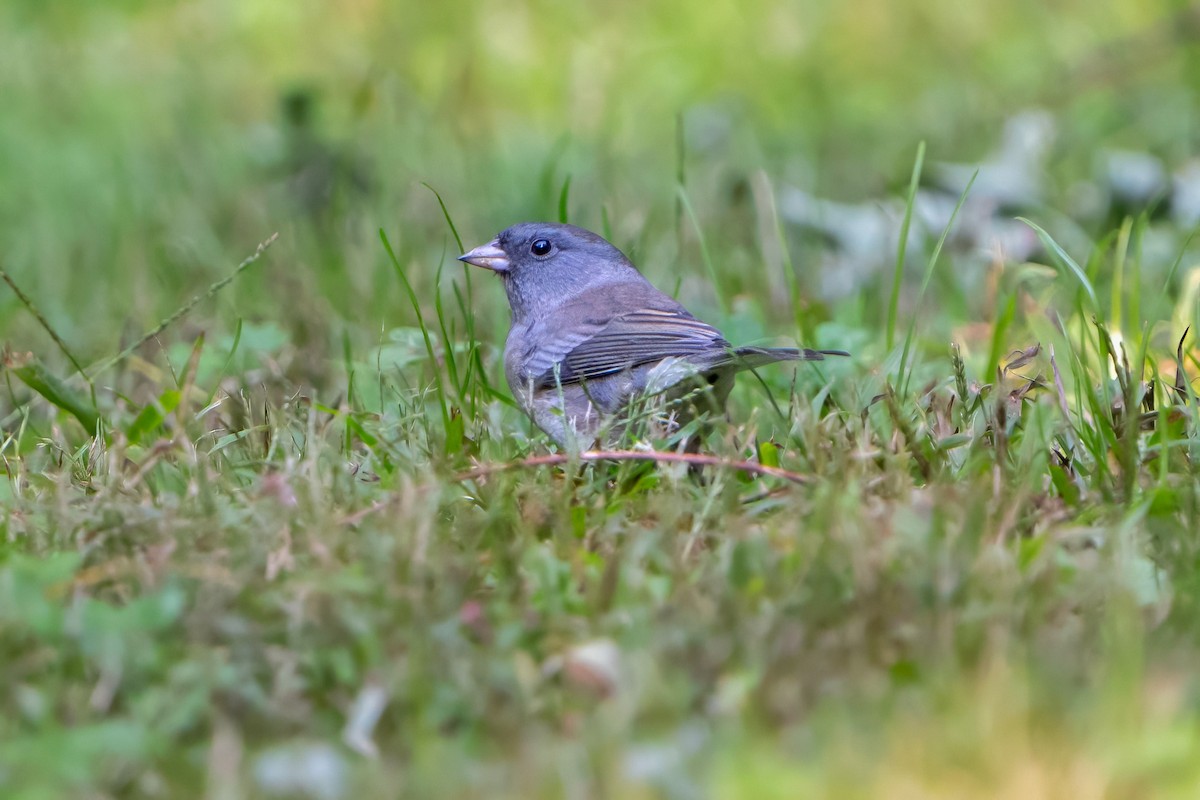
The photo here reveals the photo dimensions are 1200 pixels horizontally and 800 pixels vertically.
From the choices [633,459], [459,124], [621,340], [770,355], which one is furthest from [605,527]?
[459,124]

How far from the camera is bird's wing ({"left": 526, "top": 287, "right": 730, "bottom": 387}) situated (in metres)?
3.29

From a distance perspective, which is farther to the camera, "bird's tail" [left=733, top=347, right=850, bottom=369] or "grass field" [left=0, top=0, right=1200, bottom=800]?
"bird's tail" [left=733, top=347, right=850, bottom=369]

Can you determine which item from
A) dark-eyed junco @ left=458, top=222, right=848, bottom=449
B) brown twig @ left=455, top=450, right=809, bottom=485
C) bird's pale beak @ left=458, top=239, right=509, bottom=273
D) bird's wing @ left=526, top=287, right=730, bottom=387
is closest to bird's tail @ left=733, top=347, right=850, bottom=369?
dark-eyed junco @ left=458, top=222, right=848, bottom=449

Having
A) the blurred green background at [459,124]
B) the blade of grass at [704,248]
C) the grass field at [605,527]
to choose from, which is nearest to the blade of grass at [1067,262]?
the grass field at [605,527]

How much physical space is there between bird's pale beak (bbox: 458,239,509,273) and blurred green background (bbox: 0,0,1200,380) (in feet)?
0.85

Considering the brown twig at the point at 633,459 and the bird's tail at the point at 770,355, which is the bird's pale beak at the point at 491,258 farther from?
the brown twig at the point at 633,459

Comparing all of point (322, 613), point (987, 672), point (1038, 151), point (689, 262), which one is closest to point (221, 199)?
point (689, 262)

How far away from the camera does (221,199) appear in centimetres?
566

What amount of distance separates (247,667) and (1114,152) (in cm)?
491

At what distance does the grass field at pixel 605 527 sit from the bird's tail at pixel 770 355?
82mm

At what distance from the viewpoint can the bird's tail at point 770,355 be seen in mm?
2886

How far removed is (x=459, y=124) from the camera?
6.56m

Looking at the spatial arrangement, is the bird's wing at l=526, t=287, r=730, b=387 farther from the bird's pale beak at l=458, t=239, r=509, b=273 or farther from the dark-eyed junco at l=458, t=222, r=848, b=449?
the bird's pale beak at l=458, t=239, r=509, b=273

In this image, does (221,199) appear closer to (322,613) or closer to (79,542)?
(79,542)
